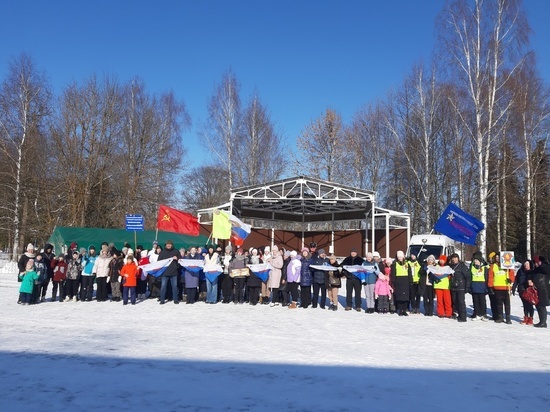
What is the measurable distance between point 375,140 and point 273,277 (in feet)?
84.7

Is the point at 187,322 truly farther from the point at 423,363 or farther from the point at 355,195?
the point at 355,195

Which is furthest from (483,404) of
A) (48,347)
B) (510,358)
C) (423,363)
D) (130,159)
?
(130,159)

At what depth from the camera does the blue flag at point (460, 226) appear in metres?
14.5

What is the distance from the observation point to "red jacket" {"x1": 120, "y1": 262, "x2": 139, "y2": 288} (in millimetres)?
13016

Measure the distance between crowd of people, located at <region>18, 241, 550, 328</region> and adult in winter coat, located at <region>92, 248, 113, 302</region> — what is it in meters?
0.03

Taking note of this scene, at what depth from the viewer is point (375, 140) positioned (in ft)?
121

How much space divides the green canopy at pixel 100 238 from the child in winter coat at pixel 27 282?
369 inches

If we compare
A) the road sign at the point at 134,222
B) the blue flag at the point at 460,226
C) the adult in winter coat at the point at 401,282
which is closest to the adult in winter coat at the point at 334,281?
the adult in winter coat at the point at 401,282

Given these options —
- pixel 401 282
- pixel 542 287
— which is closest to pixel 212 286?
pixel 401 282

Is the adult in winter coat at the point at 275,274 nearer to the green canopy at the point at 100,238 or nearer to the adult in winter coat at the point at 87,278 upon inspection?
the adult in winter coat at the point at 87,278

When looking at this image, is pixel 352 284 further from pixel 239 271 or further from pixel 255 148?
pixel 255 148

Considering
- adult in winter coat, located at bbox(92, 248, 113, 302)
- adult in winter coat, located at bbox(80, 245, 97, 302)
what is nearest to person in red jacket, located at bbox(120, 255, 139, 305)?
adult in winter coat, located at bbox(92, 248, 113, 302)

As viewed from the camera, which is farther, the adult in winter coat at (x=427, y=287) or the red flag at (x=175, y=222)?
the red flag at (x=175, y=222)

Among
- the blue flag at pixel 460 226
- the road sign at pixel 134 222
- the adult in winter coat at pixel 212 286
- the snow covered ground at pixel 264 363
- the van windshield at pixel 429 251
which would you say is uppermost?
the road sign at pixel 134 222
